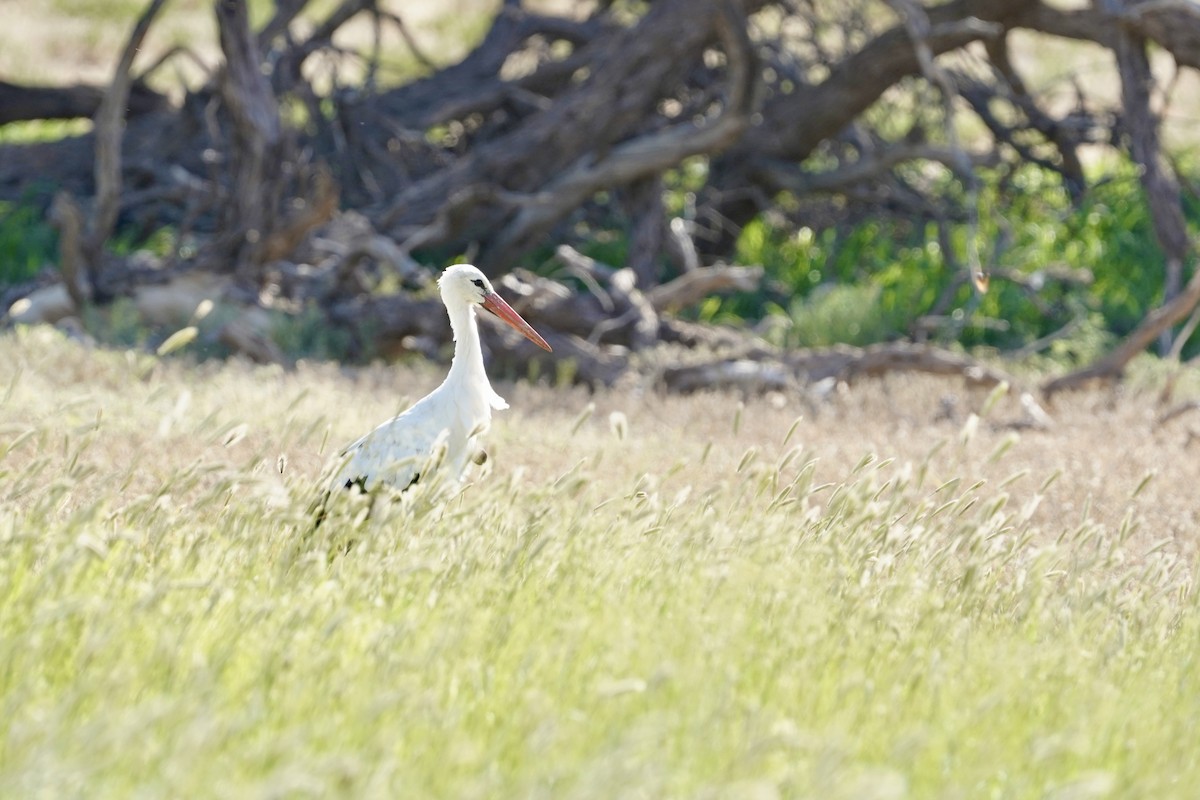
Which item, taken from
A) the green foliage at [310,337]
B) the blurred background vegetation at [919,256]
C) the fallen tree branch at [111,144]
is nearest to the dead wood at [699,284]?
the blurred background vegetation at [919,256]

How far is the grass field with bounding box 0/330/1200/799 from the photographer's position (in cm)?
278

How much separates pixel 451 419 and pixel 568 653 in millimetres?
1989

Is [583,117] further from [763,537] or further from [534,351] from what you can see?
[763,537]

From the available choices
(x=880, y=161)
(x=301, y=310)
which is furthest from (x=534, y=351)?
(x=880, y=161)

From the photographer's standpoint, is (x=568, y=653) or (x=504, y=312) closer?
(x=568, y=653)

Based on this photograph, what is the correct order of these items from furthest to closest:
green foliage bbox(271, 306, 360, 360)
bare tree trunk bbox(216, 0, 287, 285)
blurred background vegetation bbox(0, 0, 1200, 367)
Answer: blurred background vegetation bbox(0, 0, 1200, 367) < bare tree trunk bbox(216, 0, 287, 285) < green foliage bbox(271, 306, 360, 360)

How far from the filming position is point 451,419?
5.38 metres

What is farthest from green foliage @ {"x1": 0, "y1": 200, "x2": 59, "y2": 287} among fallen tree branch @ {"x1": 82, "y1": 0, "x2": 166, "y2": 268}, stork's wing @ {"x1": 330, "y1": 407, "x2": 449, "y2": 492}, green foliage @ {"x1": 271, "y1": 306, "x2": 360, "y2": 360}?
stork's wing @ {"x1": 330, "y1": 407, "x2": 449, "y2": 492}

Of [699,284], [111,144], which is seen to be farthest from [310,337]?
[699,284]

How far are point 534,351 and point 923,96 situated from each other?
5.14 meters

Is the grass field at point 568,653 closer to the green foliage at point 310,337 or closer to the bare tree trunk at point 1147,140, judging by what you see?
the green foliage at point 310,337

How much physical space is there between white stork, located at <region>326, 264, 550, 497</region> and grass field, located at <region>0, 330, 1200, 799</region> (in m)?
0.49

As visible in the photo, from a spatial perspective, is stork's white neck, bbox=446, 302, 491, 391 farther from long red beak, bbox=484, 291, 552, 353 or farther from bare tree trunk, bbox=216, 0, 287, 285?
bare tree trunk, bbox=216, 0, 287, 285

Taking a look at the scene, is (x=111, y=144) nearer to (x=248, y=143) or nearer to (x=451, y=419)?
(x=248, y=143)
